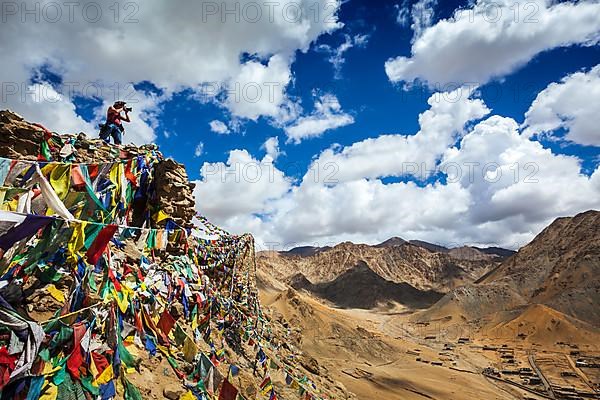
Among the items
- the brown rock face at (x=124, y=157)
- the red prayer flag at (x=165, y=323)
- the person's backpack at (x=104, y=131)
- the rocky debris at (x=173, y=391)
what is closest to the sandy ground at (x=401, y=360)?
the brown rock face at (x=124, y=157)

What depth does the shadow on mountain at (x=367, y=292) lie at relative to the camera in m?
101

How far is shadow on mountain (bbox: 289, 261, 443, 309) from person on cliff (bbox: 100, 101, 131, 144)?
95.1 meters

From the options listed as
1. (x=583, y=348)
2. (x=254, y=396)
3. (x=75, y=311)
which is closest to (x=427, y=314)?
(x=583, y=348)

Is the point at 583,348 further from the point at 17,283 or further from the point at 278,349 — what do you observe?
the point at 17,283

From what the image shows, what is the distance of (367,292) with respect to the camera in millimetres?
106250

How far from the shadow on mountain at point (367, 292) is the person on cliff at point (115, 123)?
95.1 metres

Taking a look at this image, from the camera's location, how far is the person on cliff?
12.8 meters

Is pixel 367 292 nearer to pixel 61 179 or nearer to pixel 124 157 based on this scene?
pixel 124 157

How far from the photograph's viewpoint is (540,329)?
4916cm

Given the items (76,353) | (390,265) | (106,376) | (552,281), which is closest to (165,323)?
(106,376)

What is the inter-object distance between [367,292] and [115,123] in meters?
102

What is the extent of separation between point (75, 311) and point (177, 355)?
262 cm

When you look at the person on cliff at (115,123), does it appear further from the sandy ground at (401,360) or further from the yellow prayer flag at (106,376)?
the sandy ground at (401,360)

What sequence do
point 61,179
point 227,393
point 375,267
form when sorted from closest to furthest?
point 227,393
point 61,179
point 375,267
